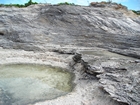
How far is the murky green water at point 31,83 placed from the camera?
11.5 metres

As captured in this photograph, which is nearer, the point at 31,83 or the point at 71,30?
the point at 31,83

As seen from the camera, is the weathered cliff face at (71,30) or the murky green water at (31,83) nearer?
the murky green water at (31,83)

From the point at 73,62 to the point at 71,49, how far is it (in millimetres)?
3648

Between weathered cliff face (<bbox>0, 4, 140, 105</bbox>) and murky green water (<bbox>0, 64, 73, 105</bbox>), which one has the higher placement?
weathered cliff face (<bbox>0, 4, 140, 105</bbox>)

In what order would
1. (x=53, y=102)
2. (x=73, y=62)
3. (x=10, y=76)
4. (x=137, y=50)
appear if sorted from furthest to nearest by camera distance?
(x=137, y=50), (x=73, y=62), (x=10, y=76), (x=53, y=102)

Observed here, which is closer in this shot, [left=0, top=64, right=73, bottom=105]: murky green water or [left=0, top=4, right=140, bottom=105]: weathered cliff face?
[left=0, top=64, right=73, bottom=105]: murky green water

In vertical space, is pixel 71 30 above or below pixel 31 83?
above

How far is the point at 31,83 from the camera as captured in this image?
45.4ft

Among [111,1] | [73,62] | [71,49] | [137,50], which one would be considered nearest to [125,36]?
[137,50]

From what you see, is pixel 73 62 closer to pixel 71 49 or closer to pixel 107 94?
pixel 71 49

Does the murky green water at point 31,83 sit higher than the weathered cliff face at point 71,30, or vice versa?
the weathered cliff face at point 71,30

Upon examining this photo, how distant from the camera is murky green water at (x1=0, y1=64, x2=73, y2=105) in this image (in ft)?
37.8

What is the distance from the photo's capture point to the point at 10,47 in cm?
2228

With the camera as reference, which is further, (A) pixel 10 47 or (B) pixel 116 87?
(A) pixel 10 47
